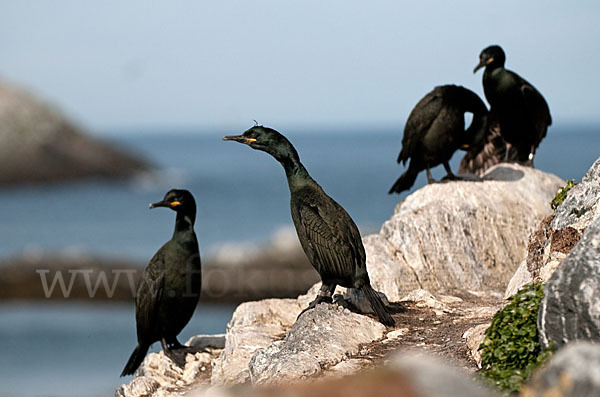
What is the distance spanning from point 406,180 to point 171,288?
440 centimetres

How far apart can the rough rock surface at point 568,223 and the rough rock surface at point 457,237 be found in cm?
276

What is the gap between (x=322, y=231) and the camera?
24.3 ft

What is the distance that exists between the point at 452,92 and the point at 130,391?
634 centimetres

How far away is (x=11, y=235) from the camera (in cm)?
6103

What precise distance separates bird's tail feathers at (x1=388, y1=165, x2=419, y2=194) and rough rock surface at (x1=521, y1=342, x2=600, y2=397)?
331 inches

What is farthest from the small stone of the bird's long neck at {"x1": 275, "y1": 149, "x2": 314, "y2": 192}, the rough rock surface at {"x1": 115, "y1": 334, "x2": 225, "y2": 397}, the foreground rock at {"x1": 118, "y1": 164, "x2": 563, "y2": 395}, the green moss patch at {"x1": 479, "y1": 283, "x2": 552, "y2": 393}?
the rough rock surface at {"x1": 115, "y1": 334, "x2": 225, "y2": 397}

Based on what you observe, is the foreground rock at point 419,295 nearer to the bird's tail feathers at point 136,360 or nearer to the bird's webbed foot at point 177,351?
the bird's webbed foot at point 177,351

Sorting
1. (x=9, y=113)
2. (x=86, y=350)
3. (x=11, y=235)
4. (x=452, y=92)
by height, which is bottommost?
(x=86, y=350)

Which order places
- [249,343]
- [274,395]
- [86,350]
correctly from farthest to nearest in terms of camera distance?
[86,350] < [249,343] < [274,395]

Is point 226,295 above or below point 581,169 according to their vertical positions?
below

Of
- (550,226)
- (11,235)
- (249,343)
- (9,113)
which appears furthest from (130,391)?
(9,113)

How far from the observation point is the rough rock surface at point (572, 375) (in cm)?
361

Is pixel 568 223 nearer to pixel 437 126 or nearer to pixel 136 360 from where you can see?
pixel 437 126

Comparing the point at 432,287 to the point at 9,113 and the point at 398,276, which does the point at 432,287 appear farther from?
the point at 9,113
